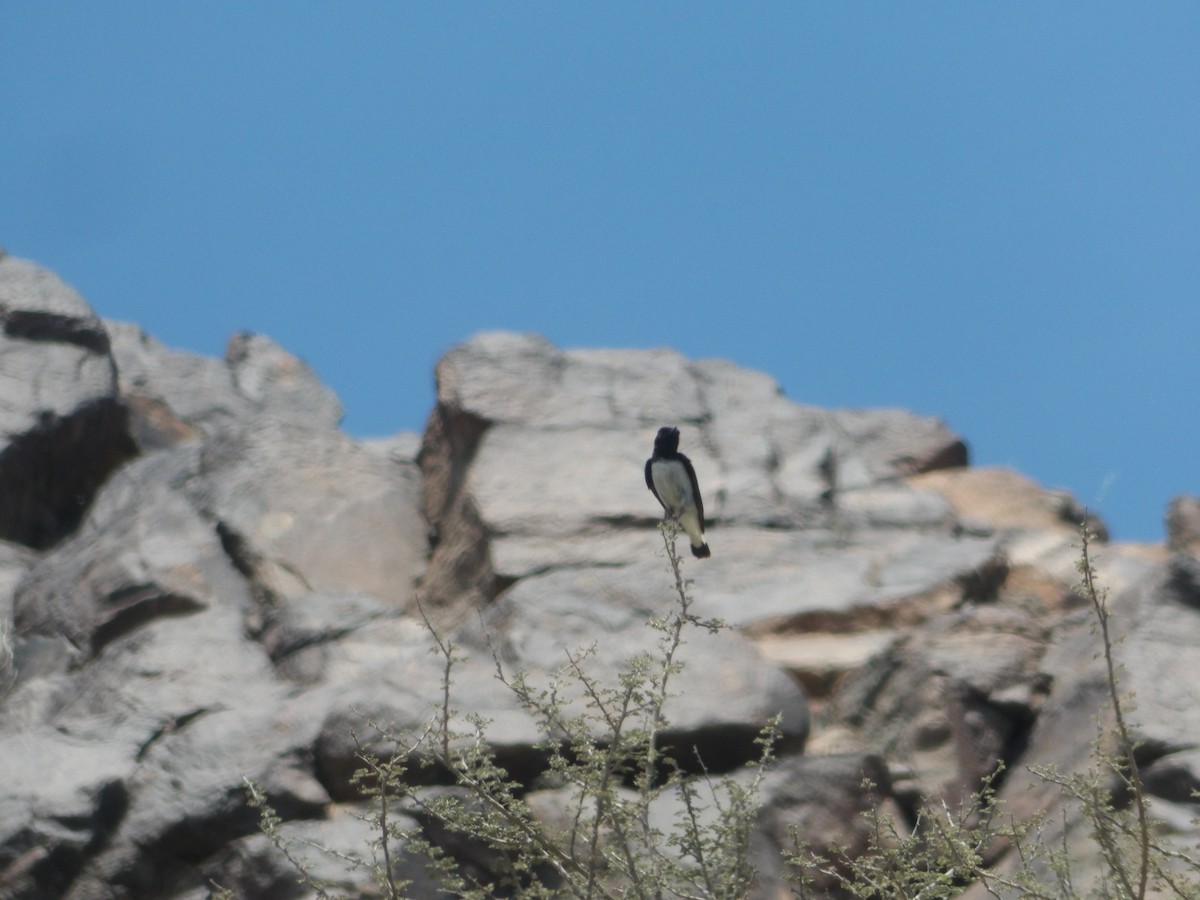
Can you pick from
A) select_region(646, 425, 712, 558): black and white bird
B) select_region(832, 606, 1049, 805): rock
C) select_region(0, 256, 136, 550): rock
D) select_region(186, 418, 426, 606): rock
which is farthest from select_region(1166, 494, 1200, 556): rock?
select_region(0, 256, 136, 550): rock

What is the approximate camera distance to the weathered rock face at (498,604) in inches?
359

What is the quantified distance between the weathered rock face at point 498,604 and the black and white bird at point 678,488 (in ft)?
0.99

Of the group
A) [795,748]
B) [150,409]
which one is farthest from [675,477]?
[150,409]

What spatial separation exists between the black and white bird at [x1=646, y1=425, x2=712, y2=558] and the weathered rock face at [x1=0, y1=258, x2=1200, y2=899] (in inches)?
11.8

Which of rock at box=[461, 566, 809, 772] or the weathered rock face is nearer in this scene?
the weathered rock face

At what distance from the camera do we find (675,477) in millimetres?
11680

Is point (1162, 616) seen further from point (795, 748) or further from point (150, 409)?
point (150, 409)

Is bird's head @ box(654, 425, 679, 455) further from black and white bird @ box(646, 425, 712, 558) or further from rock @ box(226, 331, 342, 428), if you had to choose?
rock @ box(226, 331, 342, 428)

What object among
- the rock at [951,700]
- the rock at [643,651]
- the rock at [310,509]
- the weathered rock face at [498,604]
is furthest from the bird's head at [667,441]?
the rock at [951,700]

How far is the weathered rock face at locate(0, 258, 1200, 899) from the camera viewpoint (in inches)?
359

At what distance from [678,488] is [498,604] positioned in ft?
5.13

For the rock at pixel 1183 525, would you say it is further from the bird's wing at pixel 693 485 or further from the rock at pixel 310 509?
the rock at pixel 310 509

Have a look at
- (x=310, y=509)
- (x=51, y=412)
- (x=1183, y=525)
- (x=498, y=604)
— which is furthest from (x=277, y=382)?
(x=1183, y=525)

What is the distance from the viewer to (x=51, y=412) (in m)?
14.3
